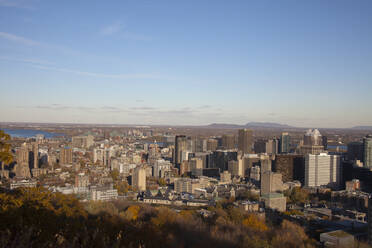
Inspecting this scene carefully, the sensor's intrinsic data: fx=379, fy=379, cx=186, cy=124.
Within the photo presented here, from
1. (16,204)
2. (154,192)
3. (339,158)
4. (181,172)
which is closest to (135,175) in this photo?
(154,192)

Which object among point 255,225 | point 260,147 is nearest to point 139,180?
point 255,225

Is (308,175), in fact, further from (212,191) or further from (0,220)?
(0,220)

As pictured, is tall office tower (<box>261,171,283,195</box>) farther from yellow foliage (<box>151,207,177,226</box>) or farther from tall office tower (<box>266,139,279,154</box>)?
tall office tower (<box>266,139,279,154</box>)

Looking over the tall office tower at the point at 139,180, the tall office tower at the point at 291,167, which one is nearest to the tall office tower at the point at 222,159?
the tall office tower at the point at 291,167

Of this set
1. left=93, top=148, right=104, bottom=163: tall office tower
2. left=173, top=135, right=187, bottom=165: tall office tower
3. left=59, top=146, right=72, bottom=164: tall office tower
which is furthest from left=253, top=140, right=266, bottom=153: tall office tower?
left=59, top=146, right=72, bottom=164: tall office tower

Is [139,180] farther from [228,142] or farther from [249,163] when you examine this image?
[228,142]

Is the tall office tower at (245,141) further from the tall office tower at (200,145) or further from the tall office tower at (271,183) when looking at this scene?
the tall office tower at (271,183)
